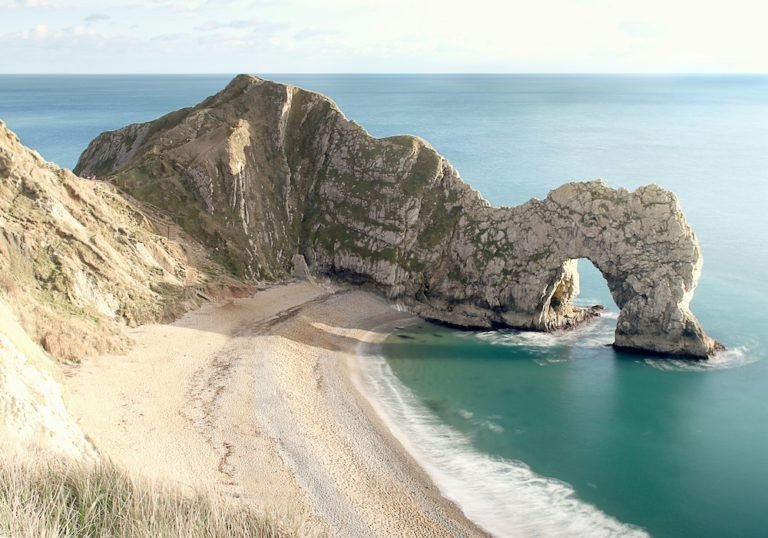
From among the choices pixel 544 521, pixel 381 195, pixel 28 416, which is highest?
pixel 381 195

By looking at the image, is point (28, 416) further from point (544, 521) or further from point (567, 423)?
point (567, 423)

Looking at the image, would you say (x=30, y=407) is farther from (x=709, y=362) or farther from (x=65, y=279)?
(x=709, y=362)

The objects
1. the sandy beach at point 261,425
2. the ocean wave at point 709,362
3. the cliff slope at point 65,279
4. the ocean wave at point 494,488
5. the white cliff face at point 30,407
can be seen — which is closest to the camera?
the white cliff face at point 30,407

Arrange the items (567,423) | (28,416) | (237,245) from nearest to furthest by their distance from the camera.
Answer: (28,416)
(567,423)
(237,245)

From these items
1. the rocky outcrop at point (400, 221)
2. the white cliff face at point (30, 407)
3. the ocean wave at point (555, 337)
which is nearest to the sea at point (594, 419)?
the ocean wave at point (555, 337)

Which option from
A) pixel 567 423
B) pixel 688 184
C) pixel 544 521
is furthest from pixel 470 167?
pixel 544 521

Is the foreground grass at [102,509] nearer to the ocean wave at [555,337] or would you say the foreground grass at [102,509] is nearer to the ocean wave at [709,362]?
the ocean wave at [555,337]
